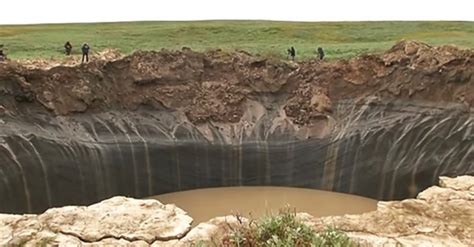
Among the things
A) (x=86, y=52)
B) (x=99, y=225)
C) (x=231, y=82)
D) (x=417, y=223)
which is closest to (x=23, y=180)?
(x=99, y=225)

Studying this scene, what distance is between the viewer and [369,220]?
7.36 meters

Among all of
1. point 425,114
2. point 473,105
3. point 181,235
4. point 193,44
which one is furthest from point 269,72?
point 181,235

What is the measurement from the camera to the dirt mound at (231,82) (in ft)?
51.4

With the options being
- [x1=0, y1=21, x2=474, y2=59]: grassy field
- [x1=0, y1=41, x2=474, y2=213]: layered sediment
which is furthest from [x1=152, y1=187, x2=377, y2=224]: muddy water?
[x1=0, y1=21, x2=474, y2=59]: grassy field

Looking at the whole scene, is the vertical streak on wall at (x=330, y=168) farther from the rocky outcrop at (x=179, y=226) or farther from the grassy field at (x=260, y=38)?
the rocky outcrop at (x=179, y=226)

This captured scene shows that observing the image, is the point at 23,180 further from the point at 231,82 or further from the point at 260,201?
the point at 231,82

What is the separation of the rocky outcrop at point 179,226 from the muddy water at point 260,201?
552 cm

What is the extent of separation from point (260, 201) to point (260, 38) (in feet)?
60.5

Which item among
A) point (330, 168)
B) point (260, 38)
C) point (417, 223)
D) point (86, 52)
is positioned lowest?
point (330, 168)

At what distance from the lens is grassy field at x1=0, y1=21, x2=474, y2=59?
2517 cm

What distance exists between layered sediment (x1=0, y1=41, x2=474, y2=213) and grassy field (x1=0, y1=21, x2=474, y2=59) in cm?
540

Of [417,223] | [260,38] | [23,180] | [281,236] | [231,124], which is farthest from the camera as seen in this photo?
[260,38]

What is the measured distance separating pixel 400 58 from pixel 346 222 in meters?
11.3

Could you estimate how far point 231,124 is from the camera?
58.2 feet
